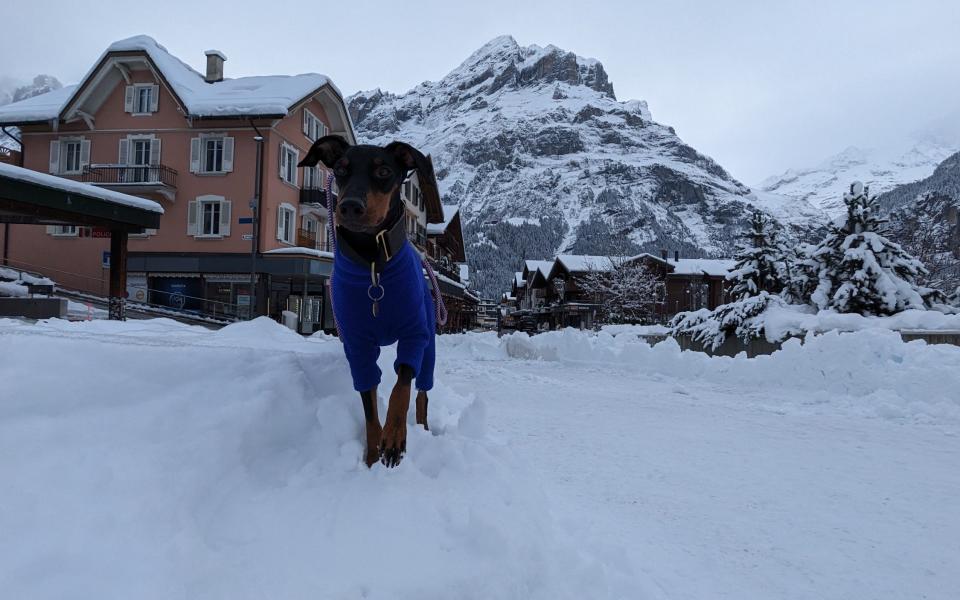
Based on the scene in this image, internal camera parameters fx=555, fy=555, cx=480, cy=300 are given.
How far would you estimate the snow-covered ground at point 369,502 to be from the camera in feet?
5.84

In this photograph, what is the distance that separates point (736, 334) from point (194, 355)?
16090 mm

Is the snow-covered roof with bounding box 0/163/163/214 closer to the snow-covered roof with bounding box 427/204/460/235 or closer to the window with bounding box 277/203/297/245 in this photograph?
the window with bounding box 277/203/297/245

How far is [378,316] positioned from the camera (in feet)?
9.60

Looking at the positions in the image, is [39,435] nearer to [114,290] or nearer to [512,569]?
[512,569]

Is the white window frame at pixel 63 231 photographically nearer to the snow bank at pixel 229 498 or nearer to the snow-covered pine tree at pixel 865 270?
the snow bank at pixel 229 498

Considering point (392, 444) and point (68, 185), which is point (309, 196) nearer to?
point (68, 185)

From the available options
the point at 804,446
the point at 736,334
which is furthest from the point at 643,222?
the point at 804,446

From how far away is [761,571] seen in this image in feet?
8.25

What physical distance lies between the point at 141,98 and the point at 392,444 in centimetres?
3042

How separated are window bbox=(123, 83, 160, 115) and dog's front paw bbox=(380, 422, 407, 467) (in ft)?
97.0

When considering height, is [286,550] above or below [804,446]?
above

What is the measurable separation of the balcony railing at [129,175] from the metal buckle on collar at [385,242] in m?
26.5

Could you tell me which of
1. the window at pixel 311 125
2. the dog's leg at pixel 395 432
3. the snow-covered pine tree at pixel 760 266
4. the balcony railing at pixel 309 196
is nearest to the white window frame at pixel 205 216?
the balcony railing at pixel 309 196

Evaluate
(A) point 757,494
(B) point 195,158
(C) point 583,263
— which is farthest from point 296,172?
(C) point 583,263
